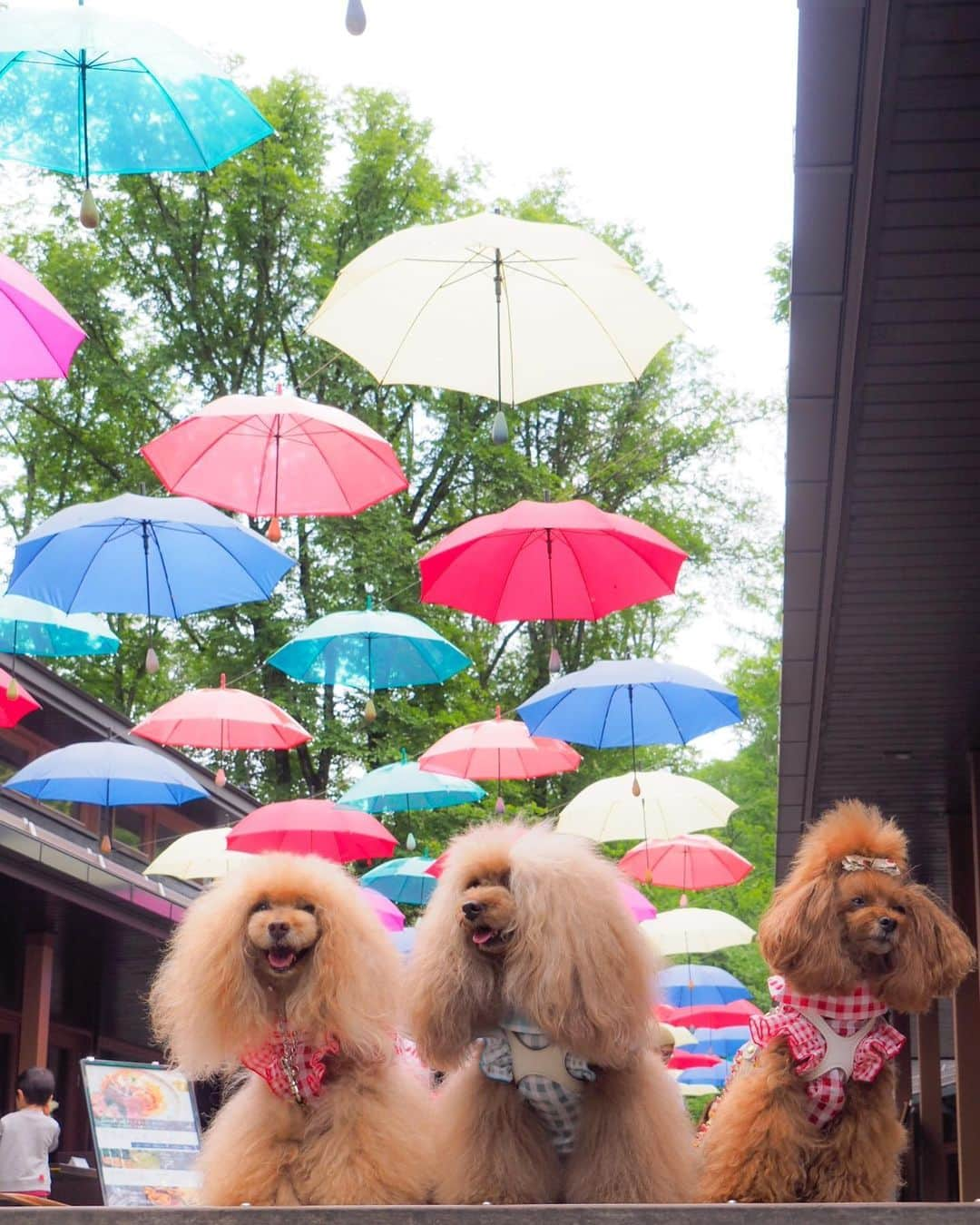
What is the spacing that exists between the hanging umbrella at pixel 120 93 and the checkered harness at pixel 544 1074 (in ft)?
12.6

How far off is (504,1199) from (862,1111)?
1.10 meters

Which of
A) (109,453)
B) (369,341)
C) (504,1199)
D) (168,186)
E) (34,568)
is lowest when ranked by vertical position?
(504,1199)

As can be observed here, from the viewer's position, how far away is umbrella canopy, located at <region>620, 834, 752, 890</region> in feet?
48.1

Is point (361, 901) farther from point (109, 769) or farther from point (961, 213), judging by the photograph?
point (109, 769)

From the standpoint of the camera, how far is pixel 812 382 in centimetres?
612

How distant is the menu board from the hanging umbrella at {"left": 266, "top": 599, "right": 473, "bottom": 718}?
3294 millimetres

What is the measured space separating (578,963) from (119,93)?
14.0 feet

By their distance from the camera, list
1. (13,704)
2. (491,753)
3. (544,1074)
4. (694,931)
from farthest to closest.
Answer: (694,931) < (491,753) < (13,704) < (544,1074)

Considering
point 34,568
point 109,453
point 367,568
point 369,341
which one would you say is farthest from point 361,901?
point 109,453

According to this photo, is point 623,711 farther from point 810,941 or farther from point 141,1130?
point 810,941

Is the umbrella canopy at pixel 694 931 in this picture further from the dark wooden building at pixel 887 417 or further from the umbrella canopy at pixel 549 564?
the umbrella canopy at pixel 549 564

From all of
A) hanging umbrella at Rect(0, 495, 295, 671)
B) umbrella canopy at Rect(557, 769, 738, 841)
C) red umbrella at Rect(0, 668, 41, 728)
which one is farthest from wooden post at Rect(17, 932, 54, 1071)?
hanging umbrella at Rect(0, 495, 295, 671)

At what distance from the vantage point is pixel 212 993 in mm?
4652

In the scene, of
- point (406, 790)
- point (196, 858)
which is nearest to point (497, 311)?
point (406, 790)
